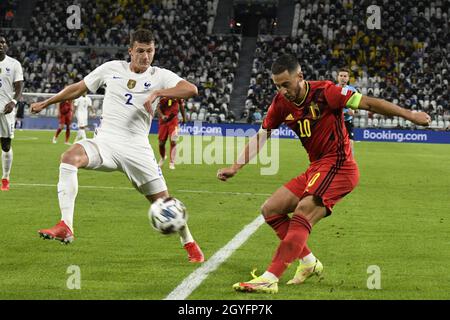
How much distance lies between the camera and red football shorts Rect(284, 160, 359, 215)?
669 cm

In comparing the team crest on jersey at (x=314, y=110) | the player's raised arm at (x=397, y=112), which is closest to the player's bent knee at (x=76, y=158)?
the team crest on jersey at (x=314, y=110)

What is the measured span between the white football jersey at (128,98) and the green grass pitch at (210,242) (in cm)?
130

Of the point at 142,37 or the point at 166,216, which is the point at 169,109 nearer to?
the point at 142,37

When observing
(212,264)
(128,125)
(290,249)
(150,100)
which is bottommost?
(212,264)

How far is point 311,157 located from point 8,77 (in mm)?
8435

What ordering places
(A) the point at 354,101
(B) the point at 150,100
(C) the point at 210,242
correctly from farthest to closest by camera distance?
(C) the point at 210,242 < (B) the point at 150,100 < (A) the point at 354,101

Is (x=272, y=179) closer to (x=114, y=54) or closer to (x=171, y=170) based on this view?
(x=171, y=170)

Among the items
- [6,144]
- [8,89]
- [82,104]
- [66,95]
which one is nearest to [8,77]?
[8,89]

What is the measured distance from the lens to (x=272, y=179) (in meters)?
18.1

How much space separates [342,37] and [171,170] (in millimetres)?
31153

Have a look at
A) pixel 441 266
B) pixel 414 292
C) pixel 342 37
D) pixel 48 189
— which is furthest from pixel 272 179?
pixel 342 37

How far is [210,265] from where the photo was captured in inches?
296

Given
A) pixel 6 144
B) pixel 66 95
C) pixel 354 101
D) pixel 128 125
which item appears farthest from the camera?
pixel 6 144

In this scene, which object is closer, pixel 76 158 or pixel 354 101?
pixel 354 101
